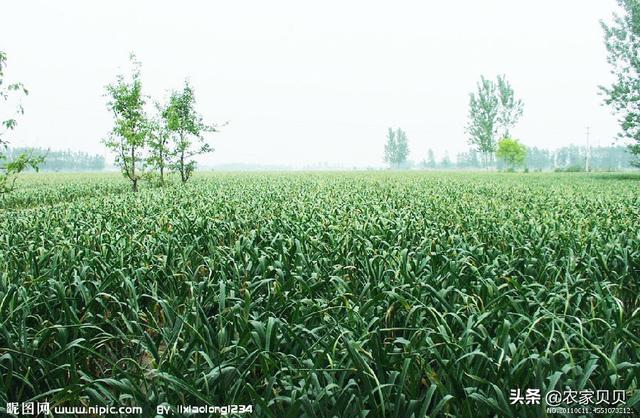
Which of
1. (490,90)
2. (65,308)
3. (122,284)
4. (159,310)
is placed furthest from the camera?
(490,90)

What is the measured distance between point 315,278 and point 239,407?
6.19 feet

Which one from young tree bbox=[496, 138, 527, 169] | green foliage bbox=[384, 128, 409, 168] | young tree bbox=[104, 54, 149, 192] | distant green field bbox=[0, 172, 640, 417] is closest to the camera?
distant green field bbox=[0, 172, 640, 417]

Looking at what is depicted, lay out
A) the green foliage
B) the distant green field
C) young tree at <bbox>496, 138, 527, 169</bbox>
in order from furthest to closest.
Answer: the green foliage
young tree at <bbox>496, 138, 527, 169</bbox>
the distant green field

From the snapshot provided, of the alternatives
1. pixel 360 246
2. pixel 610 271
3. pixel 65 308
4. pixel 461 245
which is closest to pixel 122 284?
pixel 65 308

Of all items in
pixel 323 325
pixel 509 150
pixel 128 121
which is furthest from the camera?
pixel 509 150

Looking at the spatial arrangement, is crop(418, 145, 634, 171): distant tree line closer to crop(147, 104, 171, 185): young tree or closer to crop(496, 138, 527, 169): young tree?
crop(496, 138, 527, 169): young tree

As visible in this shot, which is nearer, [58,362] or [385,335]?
[58,362]

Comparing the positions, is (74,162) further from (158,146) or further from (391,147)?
(158,146)

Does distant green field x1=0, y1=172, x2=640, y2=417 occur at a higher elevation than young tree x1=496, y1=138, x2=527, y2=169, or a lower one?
lower

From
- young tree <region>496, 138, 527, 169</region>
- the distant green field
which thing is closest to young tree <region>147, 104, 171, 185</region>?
the distant green field

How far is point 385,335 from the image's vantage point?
3.21 meters

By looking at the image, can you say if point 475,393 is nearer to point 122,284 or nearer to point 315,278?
point 315,278

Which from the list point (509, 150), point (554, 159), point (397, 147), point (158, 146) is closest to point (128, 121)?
point (158, 146)

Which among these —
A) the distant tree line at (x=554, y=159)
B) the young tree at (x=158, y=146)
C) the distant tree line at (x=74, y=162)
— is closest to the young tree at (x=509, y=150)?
the young tree at (x=158, y=146)
